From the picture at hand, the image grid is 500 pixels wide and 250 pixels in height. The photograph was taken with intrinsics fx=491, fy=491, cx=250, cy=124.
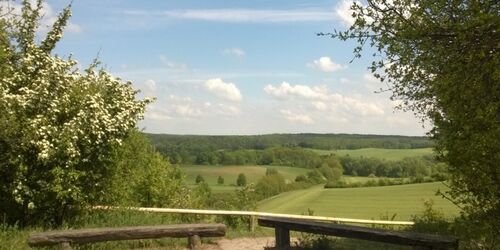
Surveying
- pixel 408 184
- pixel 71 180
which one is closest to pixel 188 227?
pixel 71 180

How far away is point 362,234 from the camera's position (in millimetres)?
8875

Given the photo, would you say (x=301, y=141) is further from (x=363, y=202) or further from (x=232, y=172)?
(x=363, y=202)

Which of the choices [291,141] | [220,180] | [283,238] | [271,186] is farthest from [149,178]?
[291,141]

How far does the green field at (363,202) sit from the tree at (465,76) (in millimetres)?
24909

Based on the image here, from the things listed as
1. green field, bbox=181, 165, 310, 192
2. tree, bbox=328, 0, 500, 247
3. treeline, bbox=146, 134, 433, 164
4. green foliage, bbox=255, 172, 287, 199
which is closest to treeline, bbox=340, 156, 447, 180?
green field, bbox=181, 165, 310, 192

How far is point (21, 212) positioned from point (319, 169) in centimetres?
5842

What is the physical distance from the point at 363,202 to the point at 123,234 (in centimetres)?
3213

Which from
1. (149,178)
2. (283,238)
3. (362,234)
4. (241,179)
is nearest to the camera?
(362,234)

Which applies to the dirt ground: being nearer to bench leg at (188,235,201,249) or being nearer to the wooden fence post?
bench leg at (188,235,201,249)

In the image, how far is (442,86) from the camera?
646 cm

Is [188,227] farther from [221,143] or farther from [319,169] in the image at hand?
[221,143]

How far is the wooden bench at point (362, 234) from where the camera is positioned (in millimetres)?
7730

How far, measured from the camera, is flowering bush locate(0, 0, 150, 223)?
1095cm

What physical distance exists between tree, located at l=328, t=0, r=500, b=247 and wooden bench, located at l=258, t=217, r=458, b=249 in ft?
2.55
